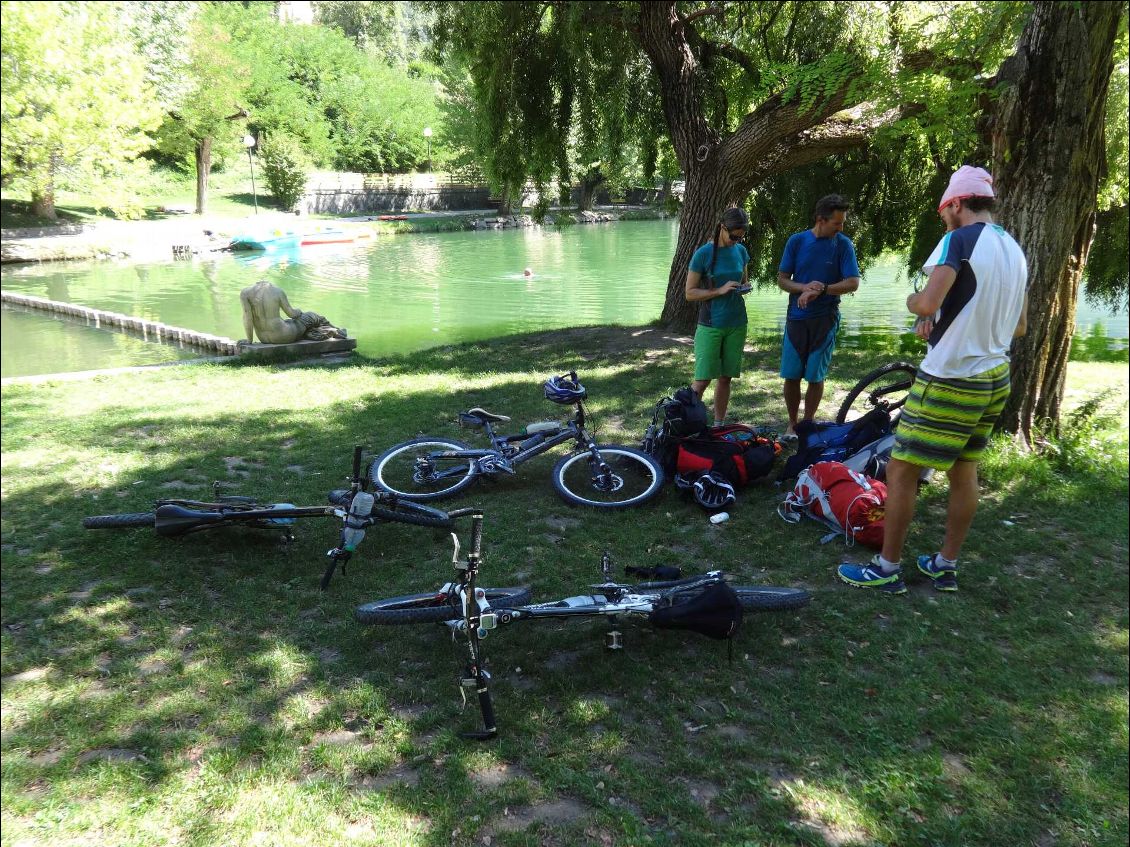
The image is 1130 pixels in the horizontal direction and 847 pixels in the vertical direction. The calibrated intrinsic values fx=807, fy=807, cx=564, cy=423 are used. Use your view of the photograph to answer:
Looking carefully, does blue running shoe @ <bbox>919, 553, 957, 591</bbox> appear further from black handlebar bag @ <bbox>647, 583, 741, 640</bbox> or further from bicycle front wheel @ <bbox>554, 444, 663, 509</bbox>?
bicycle front wheel @ <bbox>554, 444, 663, 509</bbox>

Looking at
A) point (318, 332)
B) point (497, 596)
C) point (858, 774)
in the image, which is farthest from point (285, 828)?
point (318, 332)

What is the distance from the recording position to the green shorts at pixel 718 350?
5949 mm

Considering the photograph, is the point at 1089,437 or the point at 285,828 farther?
the point at 1089,437

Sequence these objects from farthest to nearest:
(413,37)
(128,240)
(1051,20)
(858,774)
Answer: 1. (128,240)
2. (413,37)
3. (1051,20)
4. (858,774)

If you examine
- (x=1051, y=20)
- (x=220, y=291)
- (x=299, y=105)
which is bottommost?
(x=220, y=291)

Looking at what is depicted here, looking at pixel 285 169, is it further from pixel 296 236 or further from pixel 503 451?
pixel 503 451

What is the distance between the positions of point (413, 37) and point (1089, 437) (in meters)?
10.5

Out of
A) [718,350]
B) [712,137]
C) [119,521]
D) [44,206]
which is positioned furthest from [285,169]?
[119,521]

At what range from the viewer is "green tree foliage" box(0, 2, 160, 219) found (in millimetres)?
23906

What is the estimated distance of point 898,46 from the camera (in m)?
9.41

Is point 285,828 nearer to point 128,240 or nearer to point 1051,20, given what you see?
point 1051,20

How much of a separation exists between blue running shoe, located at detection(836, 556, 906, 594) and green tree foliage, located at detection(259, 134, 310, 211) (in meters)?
44.8

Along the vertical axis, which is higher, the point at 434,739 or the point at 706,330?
the point at 706,330

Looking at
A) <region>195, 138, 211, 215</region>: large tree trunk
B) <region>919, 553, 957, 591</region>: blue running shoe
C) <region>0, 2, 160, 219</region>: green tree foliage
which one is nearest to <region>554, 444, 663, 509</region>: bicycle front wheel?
<region>919, 553, 957, 591</region>: blue running shoe
